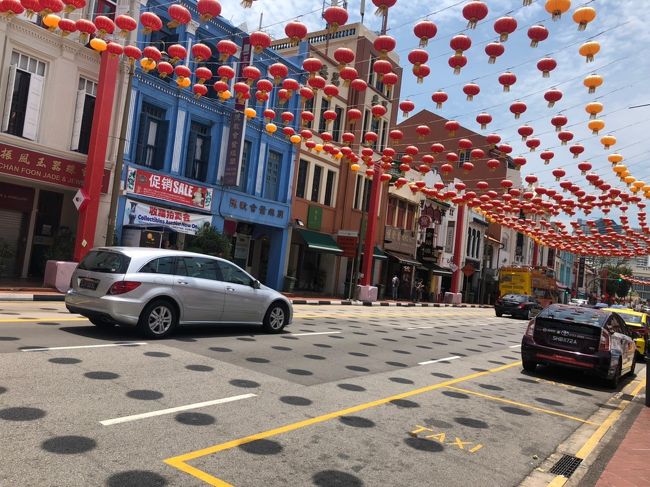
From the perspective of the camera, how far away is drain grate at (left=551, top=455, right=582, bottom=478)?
5.09m

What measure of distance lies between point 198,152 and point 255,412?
787 inches

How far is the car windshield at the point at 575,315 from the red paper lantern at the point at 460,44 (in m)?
5.59

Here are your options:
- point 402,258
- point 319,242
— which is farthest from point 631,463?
point 402,258

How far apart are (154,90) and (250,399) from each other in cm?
1826

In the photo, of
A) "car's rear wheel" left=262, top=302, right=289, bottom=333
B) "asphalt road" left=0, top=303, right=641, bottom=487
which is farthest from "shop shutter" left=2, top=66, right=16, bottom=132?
"car's rear wheel" left=262, top=302, right=289, bottom=333

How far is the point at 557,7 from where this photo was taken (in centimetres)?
852

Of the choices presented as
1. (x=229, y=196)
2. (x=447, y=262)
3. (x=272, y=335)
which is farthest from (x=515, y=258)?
(x=272, y=335)

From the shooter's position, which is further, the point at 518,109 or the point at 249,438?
the point at 518,109

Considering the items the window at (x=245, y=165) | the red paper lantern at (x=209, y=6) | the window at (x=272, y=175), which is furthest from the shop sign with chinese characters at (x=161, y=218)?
the red paper lantern at (x=209, y=6)

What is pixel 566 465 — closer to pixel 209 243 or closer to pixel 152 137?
pixel 209 243

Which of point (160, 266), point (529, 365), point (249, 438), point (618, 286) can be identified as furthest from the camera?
point (618, 286)

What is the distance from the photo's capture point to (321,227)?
32.3 m

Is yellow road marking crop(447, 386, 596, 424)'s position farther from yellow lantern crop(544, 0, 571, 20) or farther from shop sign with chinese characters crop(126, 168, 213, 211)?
shop sign with chinese characters crop(126, 168, 213, 211)

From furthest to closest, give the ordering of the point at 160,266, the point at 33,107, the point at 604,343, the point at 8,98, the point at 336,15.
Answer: the point at 33,107 < the point at 8,98 < the point at 336,15 < the point at 604,343 < the point at 160,266
